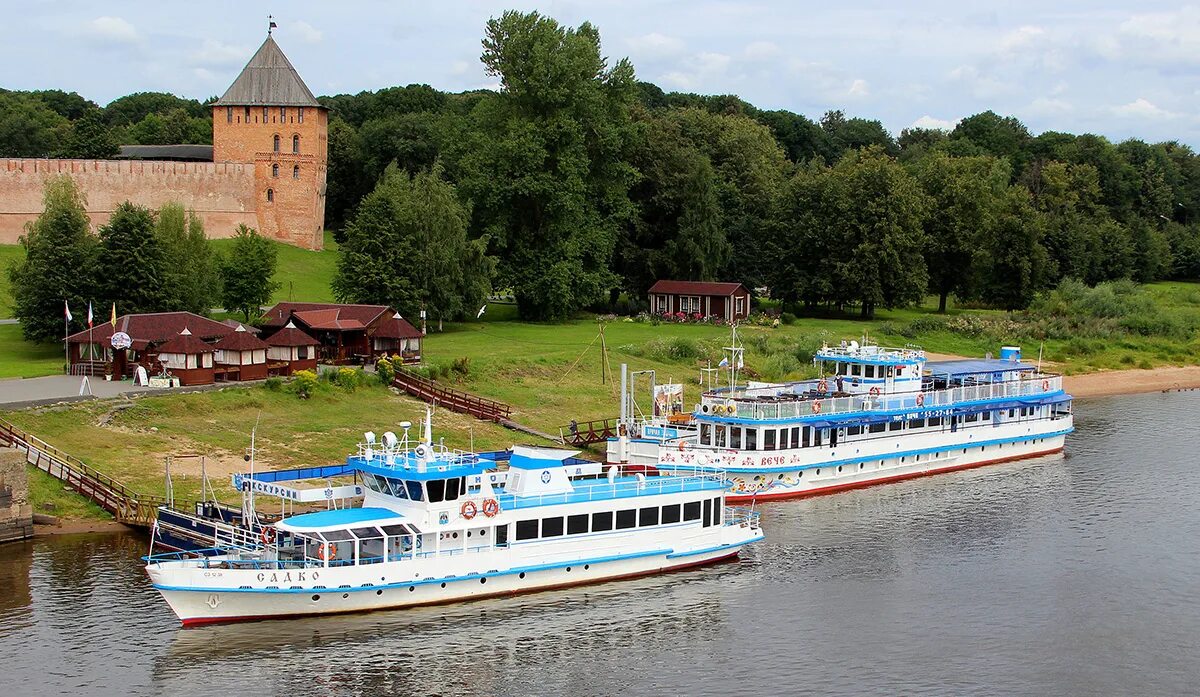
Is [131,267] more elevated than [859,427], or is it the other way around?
[131,267]

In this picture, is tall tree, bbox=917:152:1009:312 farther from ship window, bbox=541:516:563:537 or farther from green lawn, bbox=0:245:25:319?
ship window, bbox=541:516:563:537

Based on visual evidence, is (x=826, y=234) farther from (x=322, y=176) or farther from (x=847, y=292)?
(x=322, y=176)

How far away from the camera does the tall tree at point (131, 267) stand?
72000mm

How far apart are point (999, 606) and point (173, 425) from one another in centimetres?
3338

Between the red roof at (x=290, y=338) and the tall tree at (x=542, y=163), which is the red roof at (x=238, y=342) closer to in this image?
the red roof at (x=290, y=338)

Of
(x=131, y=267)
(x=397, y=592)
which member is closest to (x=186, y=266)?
(x=131, y=267)

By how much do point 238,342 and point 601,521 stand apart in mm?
27387

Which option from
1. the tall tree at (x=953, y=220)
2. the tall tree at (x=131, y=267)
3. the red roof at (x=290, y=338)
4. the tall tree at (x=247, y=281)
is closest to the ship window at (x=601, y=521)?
the red roof at (x=290, y=338)

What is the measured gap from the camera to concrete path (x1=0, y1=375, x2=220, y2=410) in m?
54.7

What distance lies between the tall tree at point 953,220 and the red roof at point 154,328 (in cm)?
6345

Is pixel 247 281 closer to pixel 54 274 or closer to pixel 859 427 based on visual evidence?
pixel 54 274

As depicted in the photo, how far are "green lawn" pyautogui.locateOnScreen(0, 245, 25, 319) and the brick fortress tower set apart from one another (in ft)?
66.2

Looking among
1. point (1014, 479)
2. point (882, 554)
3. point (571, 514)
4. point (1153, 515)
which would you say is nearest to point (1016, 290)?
point (1014, 479)

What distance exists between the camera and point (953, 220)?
111500mm
